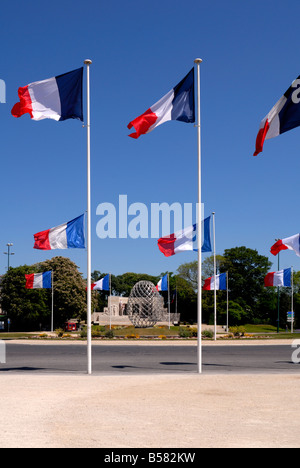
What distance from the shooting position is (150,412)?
10359mm

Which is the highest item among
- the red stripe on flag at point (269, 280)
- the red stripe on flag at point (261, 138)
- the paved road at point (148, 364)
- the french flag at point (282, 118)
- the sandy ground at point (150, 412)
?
the french flag at point (282, 118)

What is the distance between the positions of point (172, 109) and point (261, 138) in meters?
3.48

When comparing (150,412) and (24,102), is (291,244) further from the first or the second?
(150,412)

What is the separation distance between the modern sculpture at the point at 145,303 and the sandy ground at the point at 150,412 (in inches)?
1431

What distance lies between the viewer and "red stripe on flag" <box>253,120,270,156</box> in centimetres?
1603

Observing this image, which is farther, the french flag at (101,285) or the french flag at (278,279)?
the french flag at (101,285)

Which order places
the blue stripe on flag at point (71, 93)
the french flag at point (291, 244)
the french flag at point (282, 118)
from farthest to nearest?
the french flag at point (291, 244), the blue stripe on flag at point (71, 93), the french flag at point (282, 118)

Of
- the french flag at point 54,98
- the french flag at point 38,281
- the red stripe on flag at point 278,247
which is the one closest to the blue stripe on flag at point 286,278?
the red stripe on flag at point 278,247

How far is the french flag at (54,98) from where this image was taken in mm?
17203

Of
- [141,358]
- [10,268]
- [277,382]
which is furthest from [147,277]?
[277,382]

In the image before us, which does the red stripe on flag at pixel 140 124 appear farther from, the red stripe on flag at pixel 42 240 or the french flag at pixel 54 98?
the red stripe on flag at pixel 42 240

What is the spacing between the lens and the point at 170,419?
9.62 m

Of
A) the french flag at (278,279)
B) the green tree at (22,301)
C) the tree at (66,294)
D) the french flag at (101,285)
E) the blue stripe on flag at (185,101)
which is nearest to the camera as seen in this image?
the blue stripe on flag at (185,101)
